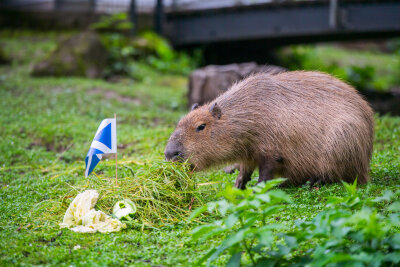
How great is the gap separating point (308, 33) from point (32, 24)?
9469 millimetres

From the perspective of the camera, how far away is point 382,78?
18438 mm

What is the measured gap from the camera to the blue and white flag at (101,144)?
14.0 ft

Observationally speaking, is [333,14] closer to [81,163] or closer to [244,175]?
[244,175]

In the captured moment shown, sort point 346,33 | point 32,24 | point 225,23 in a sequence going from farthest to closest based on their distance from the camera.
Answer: point 32,24 → point 225,23 → point 346,33

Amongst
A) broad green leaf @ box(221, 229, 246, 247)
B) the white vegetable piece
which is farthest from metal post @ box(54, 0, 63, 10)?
broad green leaf @ box(221, 229, 246, 247)

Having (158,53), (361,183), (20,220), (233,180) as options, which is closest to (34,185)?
(20,220)

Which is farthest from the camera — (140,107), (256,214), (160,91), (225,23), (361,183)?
(225,23)

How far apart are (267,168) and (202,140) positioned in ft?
2.48

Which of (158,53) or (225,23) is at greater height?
(225,23)

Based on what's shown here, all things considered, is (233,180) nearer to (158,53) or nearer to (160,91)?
(160,91)

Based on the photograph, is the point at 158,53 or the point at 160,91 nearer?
the point at 160,91

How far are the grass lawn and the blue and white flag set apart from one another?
0.32 m

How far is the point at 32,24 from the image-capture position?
627 inches

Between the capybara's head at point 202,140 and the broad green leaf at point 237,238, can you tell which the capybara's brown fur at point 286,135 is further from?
the broad green leaf at point 237,238
